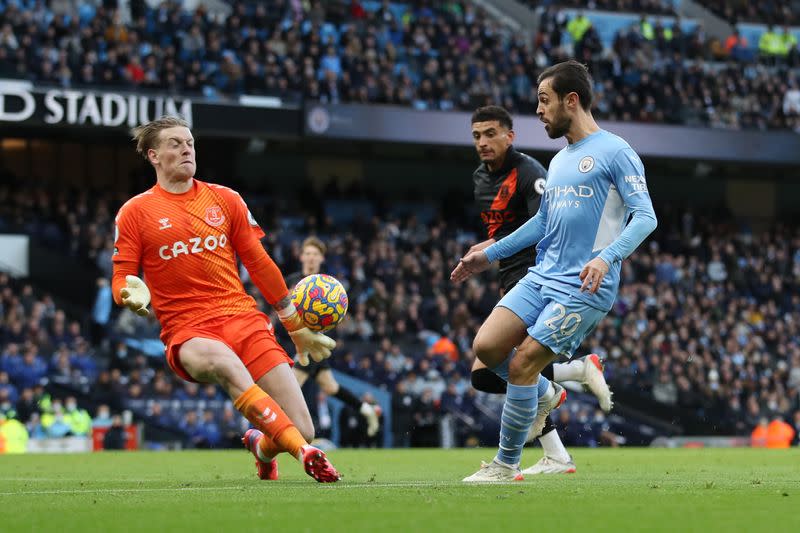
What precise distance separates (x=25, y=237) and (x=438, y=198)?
12.0 metres

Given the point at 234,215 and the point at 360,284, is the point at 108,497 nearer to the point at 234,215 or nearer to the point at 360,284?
the point at 234,215

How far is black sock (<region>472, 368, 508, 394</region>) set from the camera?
344 inches

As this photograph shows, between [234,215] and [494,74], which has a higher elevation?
[494,74]

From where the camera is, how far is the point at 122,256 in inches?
303

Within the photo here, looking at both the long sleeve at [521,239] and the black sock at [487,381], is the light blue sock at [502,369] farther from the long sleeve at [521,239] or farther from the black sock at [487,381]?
the long sleeve at [521,239]

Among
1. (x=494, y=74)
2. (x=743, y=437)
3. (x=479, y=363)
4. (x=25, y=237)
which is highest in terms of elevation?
(x=494, y=74)

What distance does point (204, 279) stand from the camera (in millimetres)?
7812

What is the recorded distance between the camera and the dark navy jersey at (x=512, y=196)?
9.26 m

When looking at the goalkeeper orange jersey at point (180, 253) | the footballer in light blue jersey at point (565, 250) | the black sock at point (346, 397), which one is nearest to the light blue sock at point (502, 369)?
the footballer in light blue jersey at point (565, 250)

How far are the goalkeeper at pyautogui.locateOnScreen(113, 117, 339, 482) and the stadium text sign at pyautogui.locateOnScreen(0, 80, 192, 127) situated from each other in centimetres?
1795

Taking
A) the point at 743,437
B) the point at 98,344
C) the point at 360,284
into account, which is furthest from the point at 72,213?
the point at 743,437

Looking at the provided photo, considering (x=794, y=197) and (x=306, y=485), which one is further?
(x=794, y=197)

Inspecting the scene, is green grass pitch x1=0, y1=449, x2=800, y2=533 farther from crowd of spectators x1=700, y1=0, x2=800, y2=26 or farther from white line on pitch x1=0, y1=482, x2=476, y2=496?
crowd of spectators x1=700, y1=0, x2=800, y2=26

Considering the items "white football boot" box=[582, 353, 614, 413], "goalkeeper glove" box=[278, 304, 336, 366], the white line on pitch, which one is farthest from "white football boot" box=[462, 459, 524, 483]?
"white football boot" box=[582, 353, 614, 413]
